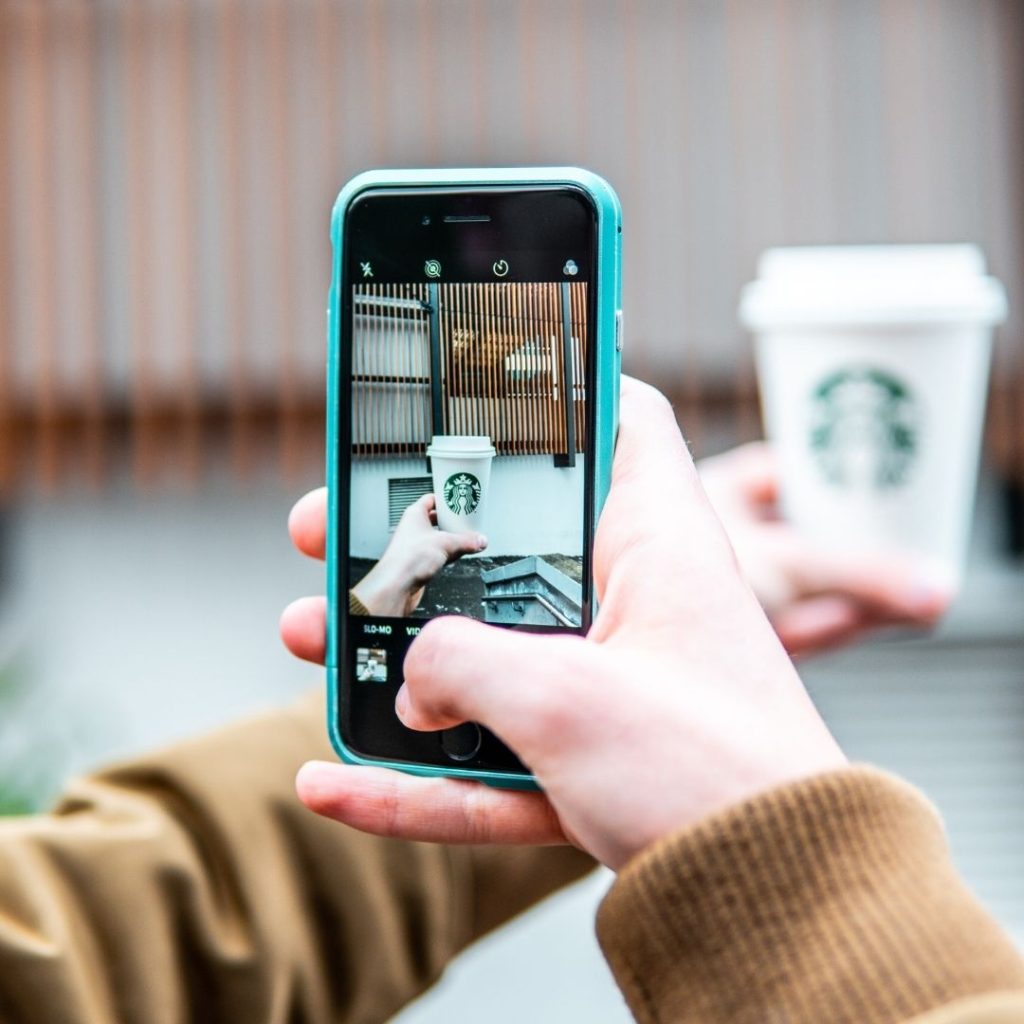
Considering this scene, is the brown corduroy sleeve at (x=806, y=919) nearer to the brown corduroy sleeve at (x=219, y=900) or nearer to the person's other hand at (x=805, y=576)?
the brown corduroy sleeve at (x=219, y=900)

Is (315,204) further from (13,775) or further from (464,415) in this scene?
(464,415)

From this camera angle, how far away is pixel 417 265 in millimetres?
287

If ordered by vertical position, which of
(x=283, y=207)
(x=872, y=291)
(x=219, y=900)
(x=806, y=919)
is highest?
(x=283, y=207)

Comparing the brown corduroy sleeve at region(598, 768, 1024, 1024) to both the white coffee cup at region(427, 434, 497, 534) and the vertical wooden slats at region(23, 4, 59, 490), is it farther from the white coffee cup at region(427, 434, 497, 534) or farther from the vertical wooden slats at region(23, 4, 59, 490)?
the vertical wooden slats at region(23, 4, 59, 490)

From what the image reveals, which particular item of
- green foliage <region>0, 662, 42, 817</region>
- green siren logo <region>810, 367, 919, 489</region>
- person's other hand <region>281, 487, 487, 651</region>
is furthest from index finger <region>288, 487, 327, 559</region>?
green foliage <region>0, 662, 42, 817</region>

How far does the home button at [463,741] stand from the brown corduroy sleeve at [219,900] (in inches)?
5.1

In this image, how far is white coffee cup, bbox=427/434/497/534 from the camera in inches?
10.4

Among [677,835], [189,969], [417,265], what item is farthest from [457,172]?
[189,969]

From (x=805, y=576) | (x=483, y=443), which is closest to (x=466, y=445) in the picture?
(x=483, y=443)

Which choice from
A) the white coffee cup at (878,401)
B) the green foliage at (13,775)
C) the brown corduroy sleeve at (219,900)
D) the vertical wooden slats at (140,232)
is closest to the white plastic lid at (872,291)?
the white coffee cup at (878,401)

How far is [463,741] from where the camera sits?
11.2 inches

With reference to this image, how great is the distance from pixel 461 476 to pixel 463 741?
0.21 feet

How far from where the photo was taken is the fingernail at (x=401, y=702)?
29cm

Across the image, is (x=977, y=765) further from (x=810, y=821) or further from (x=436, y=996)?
(x=810, y=821)
